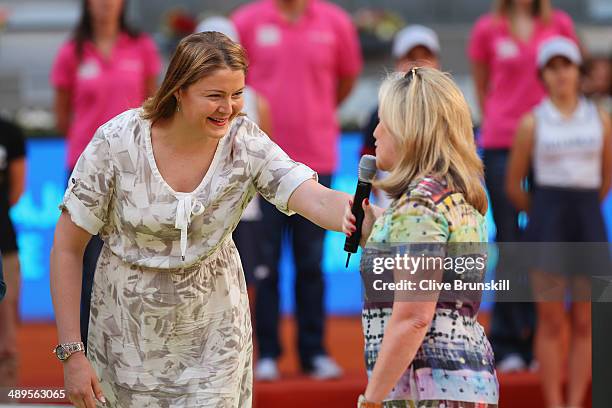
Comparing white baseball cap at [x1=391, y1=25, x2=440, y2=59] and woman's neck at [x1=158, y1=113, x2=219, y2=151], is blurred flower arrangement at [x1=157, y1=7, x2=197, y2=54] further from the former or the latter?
woman's neck at [x1=158, y1=113, x2=219, y2=151]

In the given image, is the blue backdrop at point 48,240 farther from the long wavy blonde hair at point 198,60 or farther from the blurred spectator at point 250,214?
the long wavy blonde hair at point 198,60

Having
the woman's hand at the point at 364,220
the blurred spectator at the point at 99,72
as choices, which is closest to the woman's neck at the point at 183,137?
the woman's hand at the point at 364,220

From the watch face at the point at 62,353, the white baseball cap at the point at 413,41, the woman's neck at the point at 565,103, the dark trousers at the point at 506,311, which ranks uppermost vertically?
the white baseball cap at the point at 413,41

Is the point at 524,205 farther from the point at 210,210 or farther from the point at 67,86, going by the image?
the point at 210,210

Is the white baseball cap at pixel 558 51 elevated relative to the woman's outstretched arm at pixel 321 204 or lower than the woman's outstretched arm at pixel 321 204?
elevated

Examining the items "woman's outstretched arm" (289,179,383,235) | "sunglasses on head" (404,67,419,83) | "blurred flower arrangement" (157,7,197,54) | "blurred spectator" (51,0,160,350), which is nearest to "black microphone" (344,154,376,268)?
"woman's outstretched arm" (289,179,383,235)

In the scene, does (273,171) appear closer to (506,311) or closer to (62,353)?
(62,353)

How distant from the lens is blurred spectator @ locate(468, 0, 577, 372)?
6598 millimetres

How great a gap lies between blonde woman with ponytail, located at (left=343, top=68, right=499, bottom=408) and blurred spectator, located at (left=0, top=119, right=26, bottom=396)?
10.1 ft

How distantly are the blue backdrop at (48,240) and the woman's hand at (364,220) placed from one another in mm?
4041

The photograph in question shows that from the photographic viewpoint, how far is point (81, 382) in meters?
3.51

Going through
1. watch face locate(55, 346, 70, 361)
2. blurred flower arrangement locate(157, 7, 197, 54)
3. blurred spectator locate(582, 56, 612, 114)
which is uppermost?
blurred flower arrangement locate(157, 7, 197, 54)

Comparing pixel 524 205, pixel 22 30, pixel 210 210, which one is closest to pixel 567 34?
pixel 524 205

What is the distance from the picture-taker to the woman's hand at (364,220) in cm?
332
